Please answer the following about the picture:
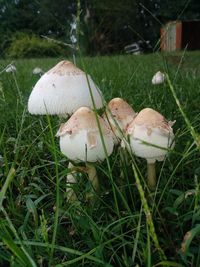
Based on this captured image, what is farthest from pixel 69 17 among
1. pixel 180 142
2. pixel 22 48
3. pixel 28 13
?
pixel 180 142

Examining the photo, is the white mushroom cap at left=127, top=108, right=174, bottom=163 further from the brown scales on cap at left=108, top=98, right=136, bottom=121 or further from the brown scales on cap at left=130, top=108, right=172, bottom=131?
the brown scales on cap at left=108, top=98, right=136, bottom=121

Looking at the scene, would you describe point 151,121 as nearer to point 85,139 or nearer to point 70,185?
point 85,139

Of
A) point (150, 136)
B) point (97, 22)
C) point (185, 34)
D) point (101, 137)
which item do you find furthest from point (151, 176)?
point (97, 22)

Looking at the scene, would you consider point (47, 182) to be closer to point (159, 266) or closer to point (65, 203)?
point (65, 203)

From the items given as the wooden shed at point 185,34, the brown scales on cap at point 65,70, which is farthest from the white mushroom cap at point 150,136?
the wooden shed at point 185,34

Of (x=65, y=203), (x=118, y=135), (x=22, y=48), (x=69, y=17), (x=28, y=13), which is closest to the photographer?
(x=65, y=203)

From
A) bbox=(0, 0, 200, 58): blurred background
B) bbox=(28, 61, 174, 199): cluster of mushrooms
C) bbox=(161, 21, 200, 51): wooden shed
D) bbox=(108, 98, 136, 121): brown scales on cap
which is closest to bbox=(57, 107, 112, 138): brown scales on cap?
bbox=(28, 61, 174, 199): cluster of mushrooms
